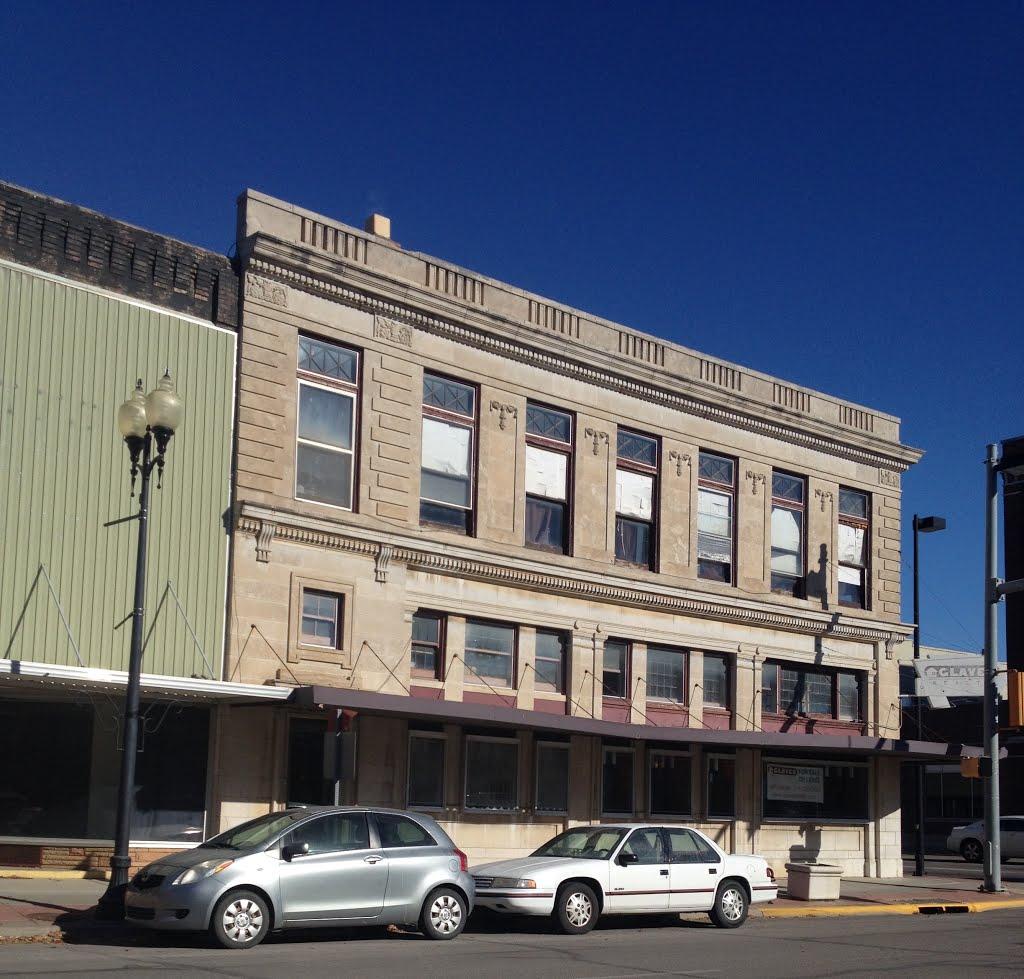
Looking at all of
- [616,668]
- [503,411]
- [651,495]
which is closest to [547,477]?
[503,411]

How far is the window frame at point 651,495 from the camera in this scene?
29.6 metres

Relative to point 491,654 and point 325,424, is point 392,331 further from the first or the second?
point 491,654

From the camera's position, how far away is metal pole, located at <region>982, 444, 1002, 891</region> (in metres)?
28.6

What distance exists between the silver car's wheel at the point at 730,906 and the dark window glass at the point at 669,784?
7993 mm

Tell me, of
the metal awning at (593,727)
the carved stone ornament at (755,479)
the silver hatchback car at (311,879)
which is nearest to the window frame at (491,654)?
the metal awning at (593,727)

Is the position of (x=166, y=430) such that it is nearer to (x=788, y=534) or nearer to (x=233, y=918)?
(x=233, y=918)

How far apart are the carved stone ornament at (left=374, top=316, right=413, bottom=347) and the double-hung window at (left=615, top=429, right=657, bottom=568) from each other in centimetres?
587

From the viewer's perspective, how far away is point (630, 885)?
779 inches

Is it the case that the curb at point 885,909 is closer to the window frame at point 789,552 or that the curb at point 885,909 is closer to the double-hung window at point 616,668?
the double-hung window at point 616,668

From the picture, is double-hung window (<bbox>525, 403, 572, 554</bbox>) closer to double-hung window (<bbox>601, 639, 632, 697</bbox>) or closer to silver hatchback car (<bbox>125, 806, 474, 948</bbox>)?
double-hung window (<bbox>601, 639, 632, 697</bbox>)

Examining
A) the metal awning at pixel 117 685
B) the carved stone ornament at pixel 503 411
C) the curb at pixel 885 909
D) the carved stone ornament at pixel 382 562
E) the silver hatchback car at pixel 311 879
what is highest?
the carved stone ornament at pixel 503 411

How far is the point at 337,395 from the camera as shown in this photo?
982 inches

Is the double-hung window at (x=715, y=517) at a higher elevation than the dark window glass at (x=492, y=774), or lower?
higher

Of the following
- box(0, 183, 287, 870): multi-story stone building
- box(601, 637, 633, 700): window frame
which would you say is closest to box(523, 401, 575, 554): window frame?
box(601, 637, 633, 700): window frame
